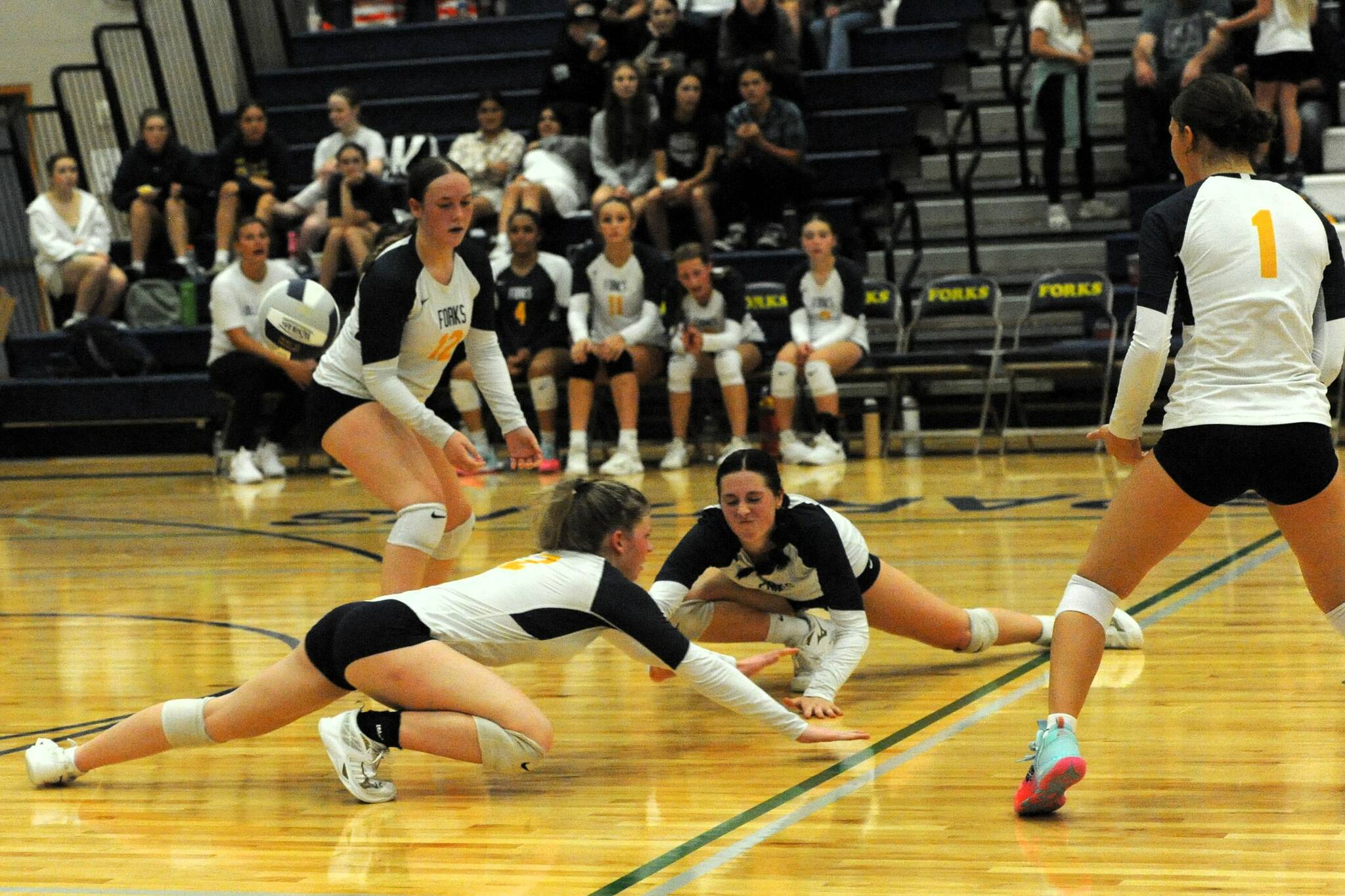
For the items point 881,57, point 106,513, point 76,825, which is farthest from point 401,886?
point 881,57

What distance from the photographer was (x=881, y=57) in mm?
13633

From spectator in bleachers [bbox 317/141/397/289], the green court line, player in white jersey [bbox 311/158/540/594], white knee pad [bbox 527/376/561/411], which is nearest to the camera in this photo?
the green court line

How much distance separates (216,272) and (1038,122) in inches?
246

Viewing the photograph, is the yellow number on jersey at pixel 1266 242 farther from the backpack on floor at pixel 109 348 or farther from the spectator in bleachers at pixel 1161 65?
the backpack on floor at pixel 109 348

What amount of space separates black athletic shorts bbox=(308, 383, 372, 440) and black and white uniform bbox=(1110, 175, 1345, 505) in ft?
8.17

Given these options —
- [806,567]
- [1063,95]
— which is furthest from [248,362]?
[806,567]

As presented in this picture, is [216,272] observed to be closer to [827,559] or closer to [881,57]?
[881,57]

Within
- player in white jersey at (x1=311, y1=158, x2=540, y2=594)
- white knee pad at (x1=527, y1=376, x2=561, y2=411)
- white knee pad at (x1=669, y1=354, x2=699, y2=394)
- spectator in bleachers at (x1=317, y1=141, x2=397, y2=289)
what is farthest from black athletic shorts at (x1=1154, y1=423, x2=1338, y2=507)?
spectator in bleachers at (x1=317, y1=141, x2=397, y2=289)

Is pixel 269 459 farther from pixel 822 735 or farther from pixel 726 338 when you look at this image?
pixel 822 735

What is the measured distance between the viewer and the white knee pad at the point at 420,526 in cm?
494

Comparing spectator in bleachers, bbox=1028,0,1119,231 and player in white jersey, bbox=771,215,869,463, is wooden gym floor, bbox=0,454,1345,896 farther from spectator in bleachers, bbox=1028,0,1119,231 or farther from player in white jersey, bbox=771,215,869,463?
spectator in bleachers, bbox=1028,0,1119,231

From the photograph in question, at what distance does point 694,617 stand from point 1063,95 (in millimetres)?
8432

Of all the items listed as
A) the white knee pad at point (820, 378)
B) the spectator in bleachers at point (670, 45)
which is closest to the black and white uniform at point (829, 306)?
the white knee pad at point (820, 378)

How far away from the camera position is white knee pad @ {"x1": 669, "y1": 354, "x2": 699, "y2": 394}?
10.9 metres
